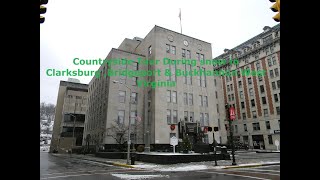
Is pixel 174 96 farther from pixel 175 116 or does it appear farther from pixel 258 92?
pixel 258 92

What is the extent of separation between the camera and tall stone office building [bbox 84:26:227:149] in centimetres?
4322

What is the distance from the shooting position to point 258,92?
64500 millimetres

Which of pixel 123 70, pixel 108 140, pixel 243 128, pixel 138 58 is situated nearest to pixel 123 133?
pixel 108 140

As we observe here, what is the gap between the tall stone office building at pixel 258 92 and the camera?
194ft

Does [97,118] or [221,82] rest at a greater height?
[221,82]

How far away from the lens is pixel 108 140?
41469 millimetres

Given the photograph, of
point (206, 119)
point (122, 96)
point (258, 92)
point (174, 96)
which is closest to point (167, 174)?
point (174, 96)

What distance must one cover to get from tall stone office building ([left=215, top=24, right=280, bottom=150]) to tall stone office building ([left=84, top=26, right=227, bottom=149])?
14.5 metres

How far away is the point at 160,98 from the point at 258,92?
34.8 metres

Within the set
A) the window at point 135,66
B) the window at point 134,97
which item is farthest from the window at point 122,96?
the window at point 135,66
